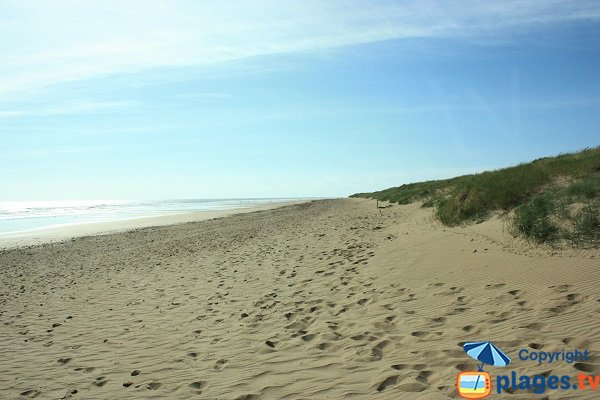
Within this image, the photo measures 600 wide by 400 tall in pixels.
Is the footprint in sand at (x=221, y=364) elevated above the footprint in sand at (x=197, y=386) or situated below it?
above

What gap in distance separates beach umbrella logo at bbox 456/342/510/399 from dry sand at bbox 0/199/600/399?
11 centimetres

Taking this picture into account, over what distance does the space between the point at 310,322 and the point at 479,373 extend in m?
3.28

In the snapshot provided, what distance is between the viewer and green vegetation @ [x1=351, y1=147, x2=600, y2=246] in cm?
916

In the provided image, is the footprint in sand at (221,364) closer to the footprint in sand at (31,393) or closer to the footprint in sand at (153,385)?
the footprint in sand at (153,385)

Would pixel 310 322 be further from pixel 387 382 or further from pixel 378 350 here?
pixel 387 382

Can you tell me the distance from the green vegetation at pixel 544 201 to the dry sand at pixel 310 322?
2.46ft

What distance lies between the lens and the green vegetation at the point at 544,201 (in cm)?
916

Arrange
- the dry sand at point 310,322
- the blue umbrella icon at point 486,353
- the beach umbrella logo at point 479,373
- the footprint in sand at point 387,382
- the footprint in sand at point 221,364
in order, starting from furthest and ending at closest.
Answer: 1. the footprint in sand at point 221,364
2. the dry sand at point 310,322
3. the blue umbrella icon at point 486,353
4. the footprint in sand at point 387,382
5. the beach umbrella logo at point 479,373

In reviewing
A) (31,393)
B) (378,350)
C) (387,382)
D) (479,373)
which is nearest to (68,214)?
(31,393)

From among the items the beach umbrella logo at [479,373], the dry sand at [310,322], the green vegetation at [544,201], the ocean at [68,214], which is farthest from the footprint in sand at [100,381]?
the ocean at [68,214]

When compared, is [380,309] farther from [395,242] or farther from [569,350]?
[395,242]

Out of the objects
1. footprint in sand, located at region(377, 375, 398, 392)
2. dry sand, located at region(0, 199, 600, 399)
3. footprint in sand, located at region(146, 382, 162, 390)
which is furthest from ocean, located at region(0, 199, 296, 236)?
footprint in sand, located at region(377, 375, 398, 392)

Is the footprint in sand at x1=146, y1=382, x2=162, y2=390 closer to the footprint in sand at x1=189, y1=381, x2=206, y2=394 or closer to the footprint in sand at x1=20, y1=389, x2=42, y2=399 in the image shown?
the footprint in sand at x1=189, y1=381, x2=206, y2=394

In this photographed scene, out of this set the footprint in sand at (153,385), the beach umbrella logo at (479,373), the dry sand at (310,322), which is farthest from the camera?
the footprint in sand at (153,385)
